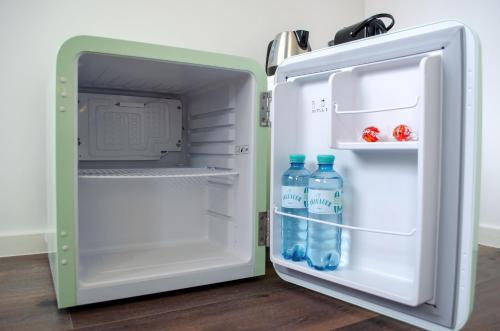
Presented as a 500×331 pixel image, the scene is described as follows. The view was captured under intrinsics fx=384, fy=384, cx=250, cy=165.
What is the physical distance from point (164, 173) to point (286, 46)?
2.63 ft

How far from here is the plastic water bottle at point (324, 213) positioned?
0.95m

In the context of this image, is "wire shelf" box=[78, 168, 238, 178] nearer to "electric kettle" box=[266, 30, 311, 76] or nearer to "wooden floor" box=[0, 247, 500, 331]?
"wooden floor" box=[0, 247, 500, 331]

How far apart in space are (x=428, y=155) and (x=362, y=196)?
0.24 meters

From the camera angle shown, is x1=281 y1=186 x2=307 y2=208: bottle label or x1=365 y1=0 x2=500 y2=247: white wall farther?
x1=365 y1=0 x2=500 y2=247: white wall

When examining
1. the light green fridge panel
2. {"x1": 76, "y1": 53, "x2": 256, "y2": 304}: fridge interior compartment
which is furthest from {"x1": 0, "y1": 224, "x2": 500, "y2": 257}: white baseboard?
the light green fridge panel

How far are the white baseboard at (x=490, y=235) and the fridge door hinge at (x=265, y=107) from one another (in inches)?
45.0

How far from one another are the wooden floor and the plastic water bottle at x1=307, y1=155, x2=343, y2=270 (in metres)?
0.10

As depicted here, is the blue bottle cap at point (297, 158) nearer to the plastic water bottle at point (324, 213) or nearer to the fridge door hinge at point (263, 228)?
the plastic water bottle at point (324, 213)

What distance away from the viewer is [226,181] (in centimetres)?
135

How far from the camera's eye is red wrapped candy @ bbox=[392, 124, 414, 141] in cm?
85

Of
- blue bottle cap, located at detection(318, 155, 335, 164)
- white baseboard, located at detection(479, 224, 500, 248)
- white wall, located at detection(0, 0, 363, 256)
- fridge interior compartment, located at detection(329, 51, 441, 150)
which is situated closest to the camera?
fridge interior compartment, located at detection(329, 51, 441, 150)

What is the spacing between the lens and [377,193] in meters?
0.94

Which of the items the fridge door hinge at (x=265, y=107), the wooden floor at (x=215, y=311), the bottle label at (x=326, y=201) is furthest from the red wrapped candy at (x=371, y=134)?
the wooden floor at (x=215, y=311)

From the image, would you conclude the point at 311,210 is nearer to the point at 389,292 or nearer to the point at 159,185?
the point at 389,292
